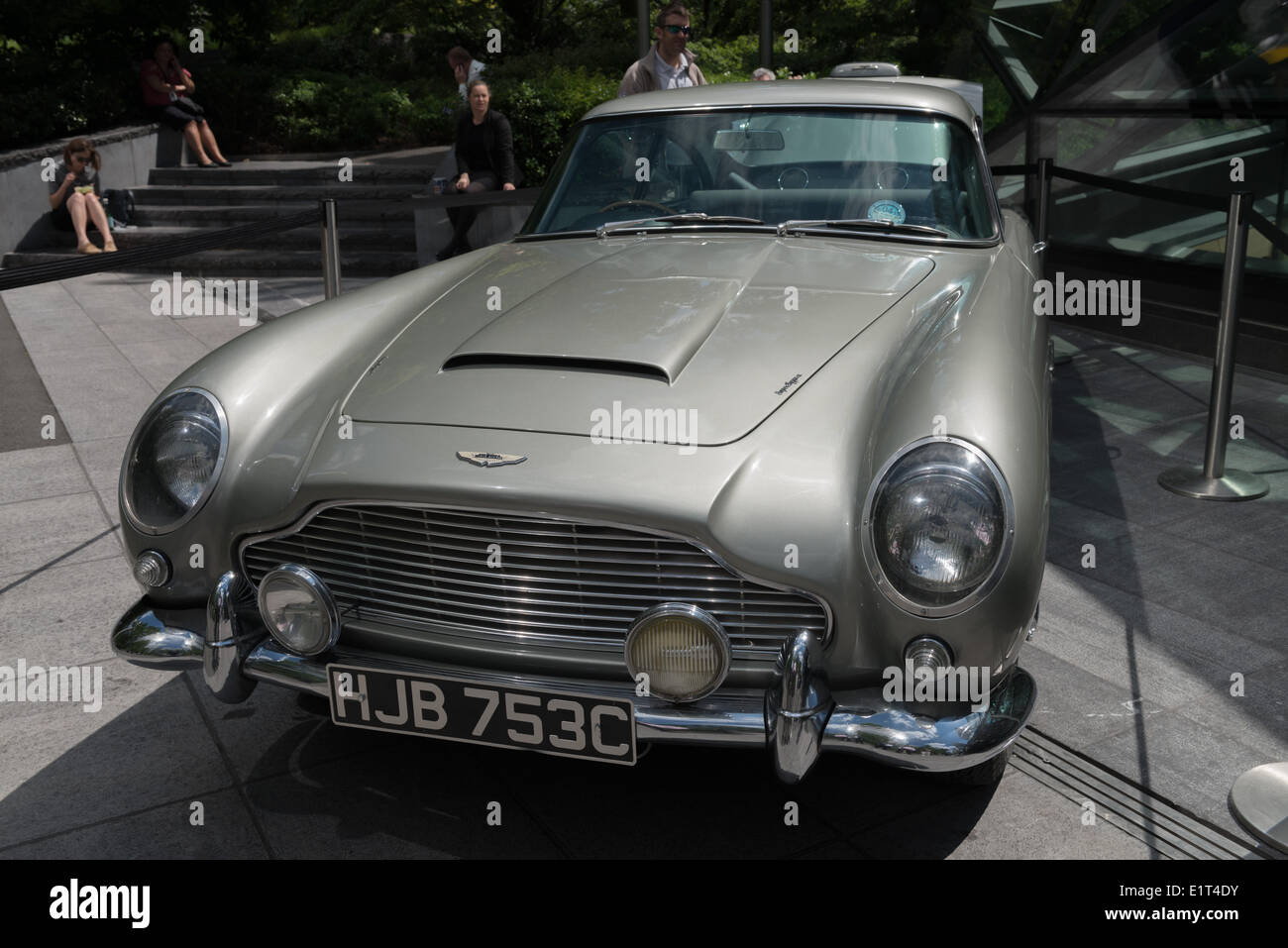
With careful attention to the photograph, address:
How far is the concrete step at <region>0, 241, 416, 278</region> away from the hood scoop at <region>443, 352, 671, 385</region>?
26.8 ft

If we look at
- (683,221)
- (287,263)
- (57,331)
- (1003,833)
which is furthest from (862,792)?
(287,263)

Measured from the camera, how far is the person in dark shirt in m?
11.8

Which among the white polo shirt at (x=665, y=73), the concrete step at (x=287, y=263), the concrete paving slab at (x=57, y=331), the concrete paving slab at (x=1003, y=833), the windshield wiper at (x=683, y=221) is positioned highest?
the white polo shirt at (x=665, y=73)

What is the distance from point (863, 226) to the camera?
351 cm

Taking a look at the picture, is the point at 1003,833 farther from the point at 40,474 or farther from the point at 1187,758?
the point at 40,474

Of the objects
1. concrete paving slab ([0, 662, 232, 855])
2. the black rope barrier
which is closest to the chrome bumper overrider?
concrete paving slab ([0, 662, 232, 855])

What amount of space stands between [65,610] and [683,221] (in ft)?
8.03

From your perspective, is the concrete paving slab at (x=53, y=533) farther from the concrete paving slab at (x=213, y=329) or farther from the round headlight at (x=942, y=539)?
the round headlight at (x=942, y=539)

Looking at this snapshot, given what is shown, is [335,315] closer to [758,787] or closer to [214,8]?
[758,787]

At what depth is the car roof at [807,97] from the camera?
151 inches

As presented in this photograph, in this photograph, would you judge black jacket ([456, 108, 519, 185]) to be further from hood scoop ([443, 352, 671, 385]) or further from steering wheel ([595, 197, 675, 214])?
hood scoop ([443, 352, 671, 385])

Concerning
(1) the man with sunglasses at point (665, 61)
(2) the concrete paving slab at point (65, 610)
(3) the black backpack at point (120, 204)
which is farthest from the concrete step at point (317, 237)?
(2) the concrete paving slab at point (65, 610)

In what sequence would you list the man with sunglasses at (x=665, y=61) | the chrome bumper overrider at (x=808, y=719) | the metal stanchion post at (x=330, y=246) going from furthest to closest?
the man with sunglasses at (x=665, y=61)
the metal stanchion post at (x=330, y=246)
the chrome bumper overrider at (x=808, y=719)

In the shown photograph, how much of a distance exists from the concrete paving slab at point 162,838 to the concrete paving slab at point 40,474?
2.81 meters
